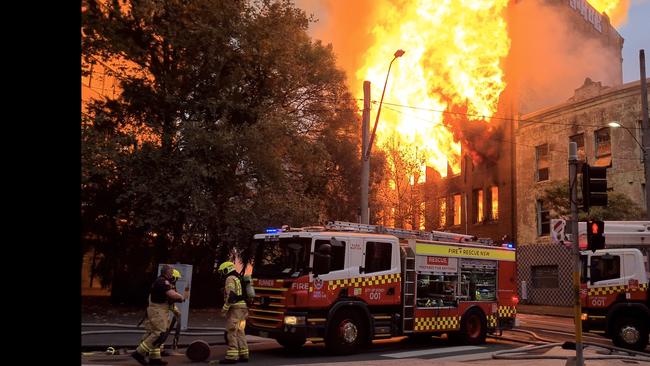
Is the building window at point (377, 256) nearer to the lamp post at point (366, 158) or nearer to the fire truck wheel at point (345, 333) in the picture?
the fire truck wheel at point (345, 333)

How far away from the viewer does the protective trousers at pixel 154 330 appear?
9406mm

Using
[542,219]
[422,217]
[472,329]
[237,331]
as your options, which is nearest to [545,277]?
[542,219]

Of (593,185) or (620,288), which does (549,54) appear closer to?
(620,288)

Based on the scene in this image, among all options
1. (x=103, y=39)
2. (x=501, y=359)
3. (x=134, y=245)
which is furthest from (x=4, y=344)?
(x=134, y=245)

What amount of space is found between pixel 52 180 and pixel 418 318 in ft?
36.2

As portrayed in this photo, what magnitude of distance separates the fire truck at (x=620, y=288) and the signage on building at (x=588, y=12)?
28.7 meters

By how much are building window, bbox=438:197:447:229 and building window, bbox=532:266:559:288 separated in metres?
7.79

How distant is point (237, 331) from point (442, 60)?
96.2ft

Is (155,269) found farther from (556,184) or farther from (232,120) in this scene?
(556,184)

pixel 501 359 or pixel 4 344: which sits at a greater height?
pixel 4 344

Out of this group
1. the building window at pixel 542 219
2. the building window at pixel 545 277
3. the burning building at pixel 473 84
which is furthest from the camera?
the burning building at pixel 473 84

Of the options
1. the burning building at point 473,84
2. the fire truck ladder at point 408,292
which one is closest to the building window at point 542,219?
the burning building at point 473,84

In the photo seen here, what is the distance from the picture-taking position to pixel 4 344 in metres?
2.60

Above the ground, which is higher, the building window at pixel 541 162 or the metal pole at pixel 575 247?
the building window at pixel 541 162
